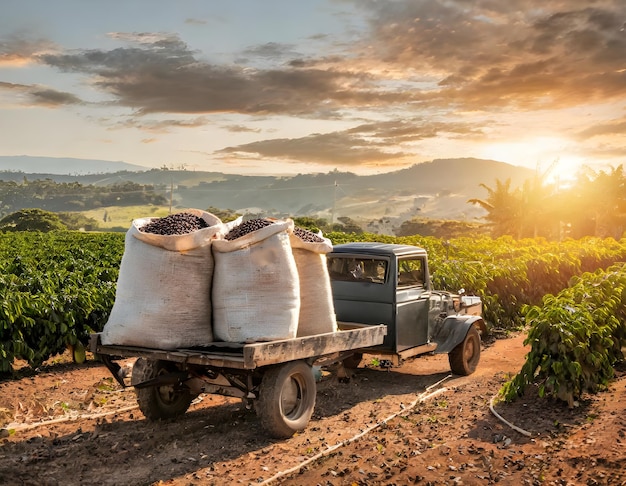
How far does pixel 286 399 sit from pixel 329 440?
63 cm

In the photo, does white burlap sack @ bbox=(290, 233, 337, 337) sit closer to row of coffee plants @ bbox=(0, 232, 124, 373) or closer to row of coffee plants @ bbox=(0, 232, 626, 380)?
row of coffee plants @ bbox=(0, 232, 626, 380)

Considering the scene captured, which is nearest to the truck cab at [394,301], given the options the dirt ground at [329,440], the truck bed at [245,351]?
the dirt ground at [329,440]

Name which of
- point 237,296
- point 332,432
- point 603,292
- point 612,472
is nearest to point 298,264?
point 237,296

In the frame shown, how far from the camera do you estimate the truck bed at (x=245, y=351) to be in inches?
253

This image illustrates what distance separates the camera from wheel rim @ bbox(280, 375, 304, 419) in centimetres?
738

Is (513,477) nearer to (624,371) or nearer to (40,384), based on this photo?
(624,371)

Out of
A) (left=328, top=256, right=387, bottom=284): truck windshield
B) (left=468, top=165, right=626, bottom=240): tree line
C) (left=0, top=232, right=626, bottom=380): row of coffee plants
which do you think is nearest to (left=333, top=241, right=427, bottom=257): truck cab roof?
(left=328, top=256, right=387, bottom=284): truck windshield

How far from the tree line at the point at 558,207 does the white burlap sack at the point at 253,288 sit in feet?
186

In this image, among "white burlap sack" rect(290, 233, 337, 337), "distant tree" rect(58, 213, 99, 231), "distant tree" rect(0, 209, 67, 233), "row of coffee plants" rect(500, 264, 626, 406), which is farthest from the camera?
"distant tree" rect(58, 213, 99, 231)

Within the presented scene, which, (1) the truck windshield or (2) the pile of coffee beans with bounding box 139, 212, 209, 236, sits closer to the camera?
(2) the pile of coffee beans with bounding box 139, 212, 209, 236

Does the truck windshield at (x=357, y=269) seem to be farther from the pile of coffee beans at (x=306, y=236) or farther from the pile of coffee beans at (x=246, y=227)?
the pile of coffee beans at (x=246, y=227)

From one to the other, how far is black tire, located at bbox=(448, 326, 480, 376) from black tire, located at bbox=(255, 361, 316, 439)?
146 inches

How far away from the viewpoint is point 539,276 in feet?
63.5

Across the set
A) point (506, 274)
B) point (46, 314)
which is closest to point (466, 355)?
point (46, 314)
